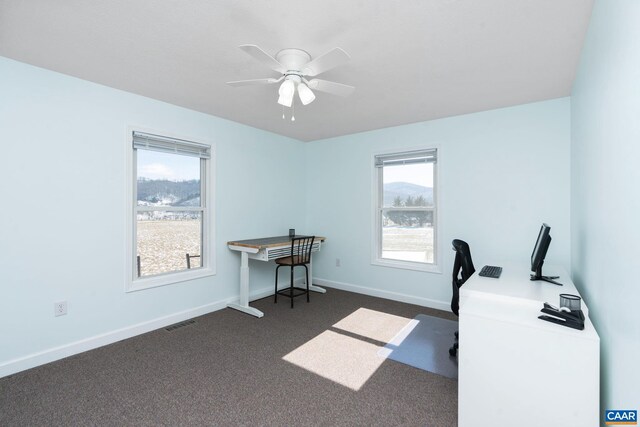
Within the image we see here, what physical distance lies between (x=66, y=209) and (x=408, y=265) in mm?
3810

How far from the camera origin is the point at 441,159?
3.83 metres

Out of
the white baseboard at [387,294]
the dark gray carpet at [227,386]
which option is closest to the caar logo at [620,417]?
the dark gray carpet at [227,386]

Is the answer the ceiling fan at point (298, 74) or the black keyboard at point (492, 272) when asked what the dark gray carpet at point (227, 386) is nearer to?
the black keyboard at point (492, 272)

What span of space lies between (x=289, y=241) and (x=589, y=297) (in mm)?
2982

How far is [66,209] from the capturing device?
103 inches

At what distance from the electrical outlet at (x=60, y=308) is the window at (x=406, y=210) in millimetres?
3548

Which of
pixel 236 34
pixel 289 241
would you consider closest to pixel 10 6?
pixel 236 34

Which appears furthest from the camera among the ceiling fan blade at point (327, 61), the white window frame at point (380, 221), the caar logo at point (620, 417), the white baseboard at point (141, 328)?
the white window frame at point (380, 221)

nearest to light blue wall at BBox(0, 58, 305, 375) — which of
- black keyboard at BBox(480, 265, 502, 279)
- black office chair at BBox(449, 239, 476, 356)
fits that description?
black office chair at BBox(449, 239, 476, 356)

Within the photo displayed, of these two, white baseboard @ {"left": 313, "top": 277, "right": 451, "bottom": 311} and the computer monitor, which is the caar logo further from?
white baseboard @ {"left": 313, "top": 277, "right": 451, "bottom": 311}

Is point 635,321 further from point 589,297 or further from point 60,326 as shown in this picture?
point 60,326

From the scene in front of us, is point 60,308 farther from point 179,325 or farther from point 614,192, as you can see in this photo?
point 614,192

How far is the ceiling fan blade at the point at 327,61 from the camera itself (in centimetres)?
180

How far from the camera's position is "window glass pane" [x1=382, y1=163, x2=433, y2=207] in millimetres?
4070
